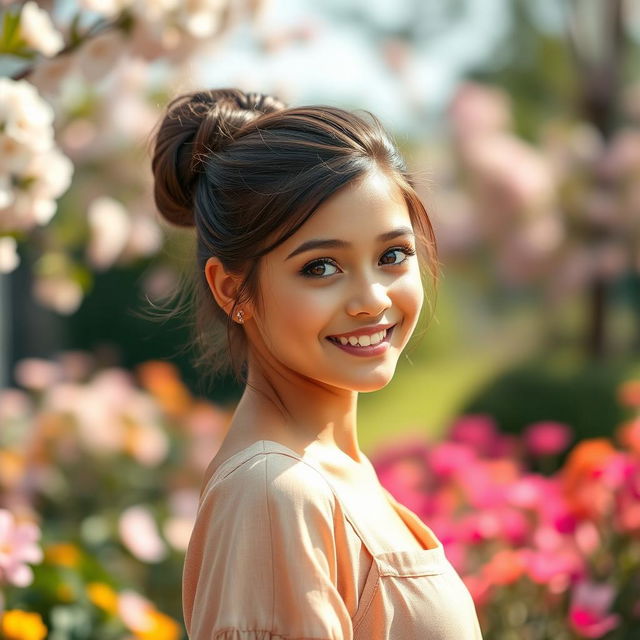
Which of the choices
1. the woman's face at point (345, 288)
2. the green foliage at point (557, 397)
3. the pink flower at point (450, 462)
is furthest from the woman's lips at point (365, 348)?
the green foliage at point (557, 397)

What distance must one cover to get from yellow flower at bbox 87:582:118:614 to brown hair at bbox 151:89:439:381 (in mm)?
1180

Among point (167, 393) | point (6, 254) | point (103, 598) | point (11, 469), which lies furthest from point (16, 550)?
point (167, 393)

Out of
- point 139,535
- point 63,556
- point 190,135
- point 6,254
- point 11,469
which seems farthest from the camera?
point 11,469

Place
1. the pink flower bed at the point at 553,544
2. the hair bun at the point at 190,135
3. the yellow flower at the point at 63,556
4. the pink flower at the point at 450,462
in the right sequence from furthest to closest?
the pink flower at the point at 450,462 → the yellow flower at the point at 63,556 → the pink flower bed at the point at 553,544 → the hair bun at the point at 190,135

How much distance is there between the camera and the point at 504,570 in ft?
8.64

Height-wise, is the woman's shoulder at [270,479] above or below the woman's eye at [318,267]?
below

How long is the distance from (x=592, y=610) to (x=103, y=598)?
4.13 feet

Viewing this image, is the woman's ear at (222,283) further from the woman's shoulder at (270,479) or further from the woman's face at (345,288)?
the woman's shoulder at (270,479)

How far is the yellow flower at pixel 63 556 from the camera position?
9.37 ft

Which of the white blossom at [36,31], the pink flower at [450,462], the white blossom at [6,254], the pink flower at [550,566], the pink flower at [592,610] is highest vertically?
the white blossom at [36,31]

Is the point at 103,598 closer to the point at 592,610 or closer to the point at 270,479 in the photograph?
the point at 592,610

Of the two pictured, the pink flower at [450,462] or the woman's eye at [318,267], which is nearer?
the woman's eye at [318,267]

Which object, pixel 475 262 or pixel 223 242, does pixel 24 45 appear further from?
pixel 475 262

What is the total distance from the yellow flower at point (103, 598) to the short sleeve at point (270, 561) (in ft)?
4.52
